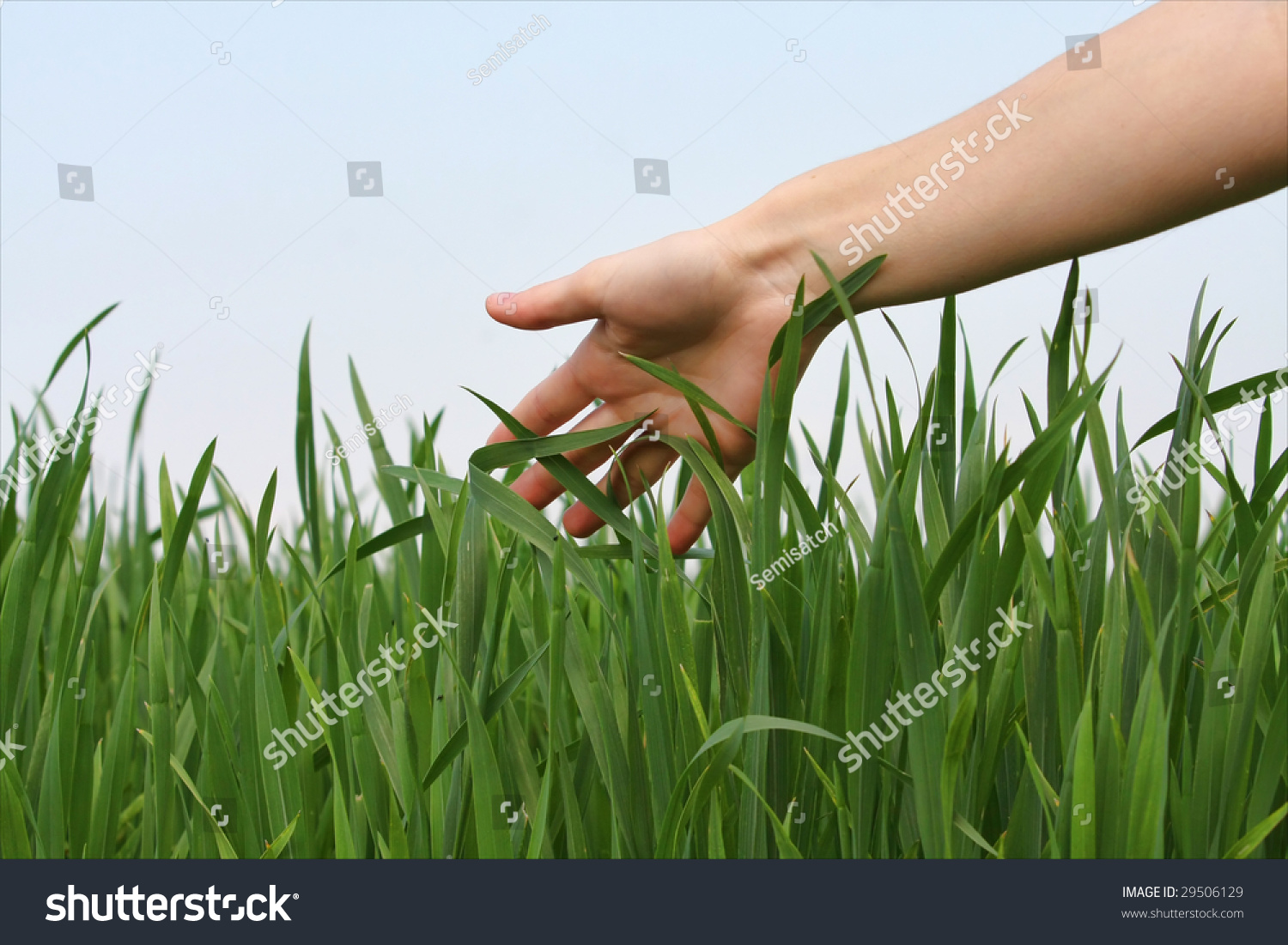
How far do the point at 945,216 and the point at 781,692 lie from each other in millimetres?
460

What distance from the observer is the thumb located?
34.3 inches

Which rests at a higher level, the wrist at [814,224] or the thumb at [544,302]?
the wrist at [814,224]

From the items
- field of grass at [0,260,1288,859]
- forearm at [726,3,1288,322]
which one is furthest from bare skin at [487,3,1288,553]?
field of grass at [0,260,1288,859]

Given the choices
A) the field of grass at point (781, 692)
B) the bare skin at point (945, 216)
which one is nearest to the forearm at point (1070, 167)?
the bare skin at point (945, 216)

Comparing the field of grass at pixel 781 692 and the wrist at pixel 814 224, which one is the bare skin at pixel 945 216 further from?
the field of grass at pixel 781 692

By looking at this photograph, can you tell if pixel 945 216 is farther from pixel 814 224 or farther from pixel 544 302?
pixel 544 302

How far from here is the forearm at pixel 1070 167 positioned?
0.69 metres

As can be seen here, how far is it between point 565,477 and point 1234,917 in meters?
0.56

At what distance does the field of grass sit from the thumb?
211 mm

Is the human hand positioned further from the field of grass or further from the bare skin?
the field of grass

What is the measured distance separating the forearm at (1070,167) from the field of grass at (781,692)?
0.37 feet

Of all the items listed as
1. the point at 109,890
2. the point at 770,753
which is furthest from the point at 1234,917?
the point at 109,890

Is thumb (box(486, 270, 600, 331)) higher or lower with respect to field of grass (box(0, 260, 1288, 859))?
higher

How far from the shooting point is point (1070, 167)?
76 centimetres
